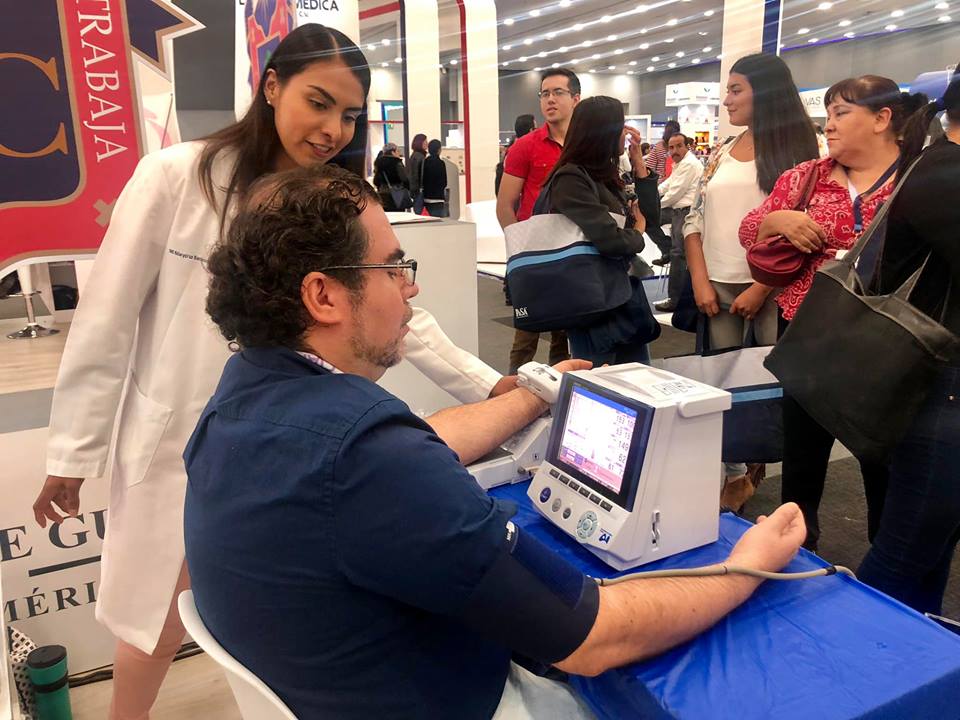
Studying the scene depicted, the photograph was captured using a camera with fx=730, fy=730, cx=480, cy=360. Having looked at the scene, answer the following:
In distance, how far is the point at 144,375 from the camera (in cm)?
126

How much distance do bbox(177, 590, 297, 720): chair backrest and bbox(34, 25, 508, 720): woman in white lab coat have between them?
1.78 ft

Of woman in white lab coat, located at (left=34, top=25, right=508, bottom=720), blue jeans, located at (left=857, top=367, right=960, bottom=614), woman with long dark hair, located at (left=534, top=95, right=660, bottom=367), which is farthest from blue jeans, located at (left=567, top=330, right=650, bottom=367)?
woman in white lab coat, located at (left=34, top=25, right=508, bottom=720)

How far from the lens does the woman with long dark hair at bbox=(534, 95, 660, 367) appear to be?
202cm

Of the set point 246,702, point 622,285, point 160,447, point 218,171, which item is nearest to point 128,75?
point 218,171

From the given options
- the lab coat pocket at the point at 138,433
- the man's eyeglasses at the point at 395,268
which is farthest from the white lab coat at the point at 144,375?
the man's eyeglasses at the point at 395,268

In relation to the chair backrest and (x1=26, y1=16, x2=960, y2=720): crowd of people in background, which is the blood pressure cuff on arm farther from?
the chair backrest

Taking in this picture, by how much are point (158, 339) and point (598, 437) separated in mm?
752

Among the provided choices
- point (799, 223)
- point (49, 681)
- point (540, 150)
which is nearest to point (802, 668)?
point (799, 223)

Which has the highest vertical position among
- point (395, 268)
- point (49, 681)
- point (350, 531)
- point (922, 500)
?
point (395, 268)

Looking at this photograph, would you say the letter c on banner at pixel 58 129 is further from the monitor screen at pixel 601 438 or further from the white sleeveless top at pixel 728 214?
the white sleeveless top at pixel 728 214

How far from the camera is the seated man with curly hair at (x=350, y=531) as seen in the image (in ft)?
2.17

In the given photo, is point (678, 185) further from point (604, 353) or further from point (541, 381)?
point (541, 381)

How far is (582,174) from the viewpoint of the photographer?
2049mm

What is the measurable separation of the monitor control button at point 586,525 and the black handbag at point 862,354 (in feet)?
1.87
